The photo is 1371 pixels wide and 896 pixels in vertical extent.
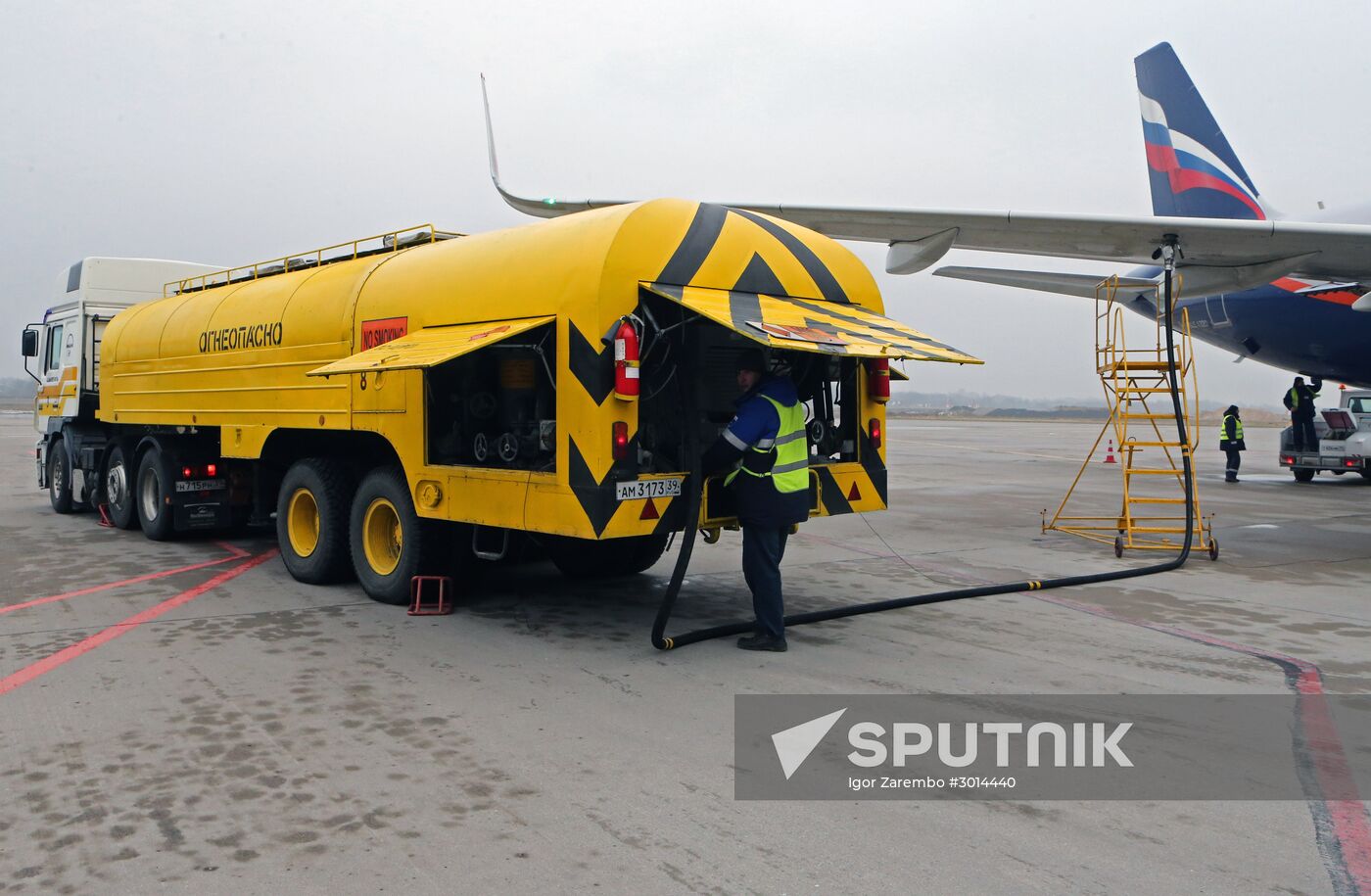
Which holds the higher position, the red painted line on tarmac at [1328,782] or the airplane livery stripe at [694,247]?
the airplane livery stripe at [694,247]

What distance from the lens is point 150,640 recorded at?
22.1 feet

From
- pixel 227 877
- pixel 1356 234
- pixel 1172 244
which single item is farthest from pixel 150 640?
pixel 1356 234

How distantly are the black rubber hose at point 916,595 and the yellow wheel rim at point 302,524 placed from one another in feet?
10.8

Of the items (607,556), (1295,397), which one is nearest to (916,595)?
(607,556)

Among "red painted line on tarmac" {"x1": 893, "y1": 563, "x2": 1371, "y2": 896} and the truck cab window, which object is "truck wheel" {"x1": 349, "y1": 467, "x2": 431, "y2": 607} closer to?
"red painted line on tarmac" {"x1": 893, "y1": 563, "x2": 1371, "y2": 896}

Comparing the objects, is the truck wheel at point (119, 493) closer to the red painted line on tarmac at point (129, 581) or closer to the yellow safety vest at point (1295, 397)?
the red painted line on tarmac at point (129, 581)

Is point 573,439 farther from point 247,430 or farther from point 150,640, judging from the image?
point 247,430

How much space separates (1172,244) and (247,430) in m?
10.7

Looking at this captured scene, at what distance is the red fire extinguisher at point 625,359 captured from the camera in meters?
6.16

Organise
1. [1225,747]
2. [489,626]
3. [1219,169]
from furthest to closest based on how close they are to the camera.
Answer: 1. [1219,169]
2. [489,626]
3. [1225,747]

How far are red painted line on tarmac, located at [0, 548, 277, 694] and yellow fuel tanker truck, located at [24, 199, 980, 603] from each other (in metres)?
0.71

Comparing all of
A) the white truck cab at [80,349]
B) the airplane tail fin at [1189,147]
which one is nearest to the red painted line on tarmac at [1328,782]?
the white truck cab at [80,349]

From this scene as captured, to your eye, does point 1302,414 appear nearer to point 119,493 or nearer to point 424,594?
point 424,594

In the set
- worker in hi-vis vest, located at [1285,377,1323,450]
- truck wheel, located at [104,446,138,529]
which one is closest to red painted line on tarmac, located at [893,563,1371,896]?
truck wheel, located at [104,446,138,529]
